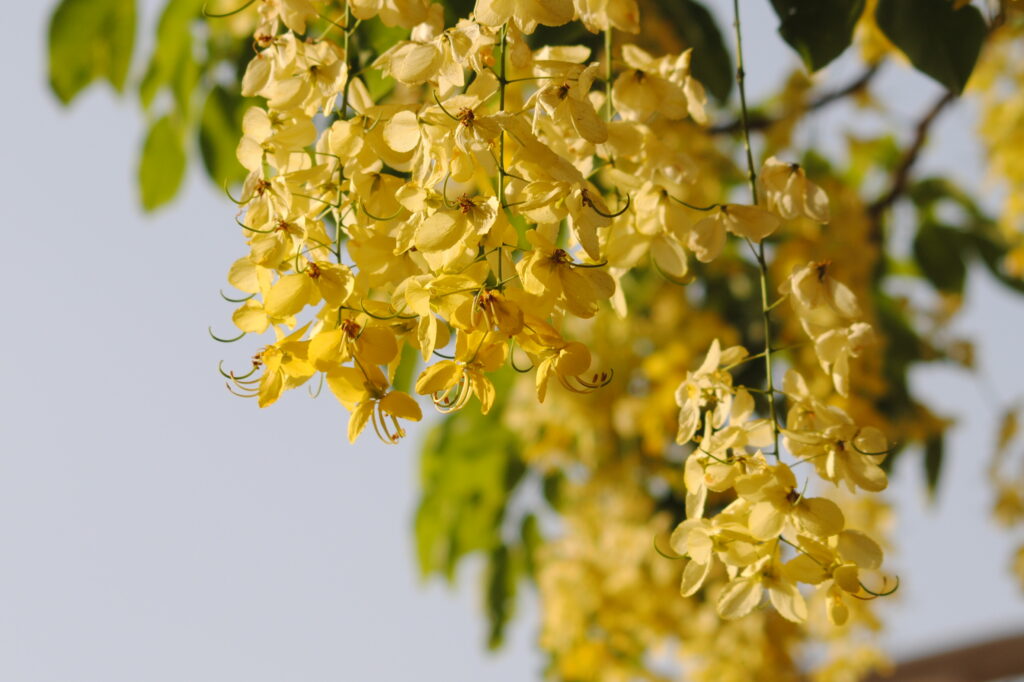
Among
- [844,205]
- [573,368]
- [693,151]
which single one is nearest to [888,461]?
[844,205]

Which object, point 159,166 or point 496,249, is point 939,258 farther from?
point 496,249

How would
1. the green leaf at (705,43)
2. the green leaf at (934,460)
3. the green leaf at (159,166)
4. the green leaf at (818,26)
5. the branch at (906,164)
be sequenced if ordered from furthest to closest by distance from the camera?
1. the green leaf at (934,460)
2. the branch at (906,164)
3. the green leaf at (159,166)
4. the green leaf at (705,43)
5. the green leaf at (818,26)

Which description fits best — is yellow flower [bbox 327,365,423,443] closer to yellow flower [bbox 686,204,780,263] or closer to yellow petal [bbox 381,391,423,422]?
yellow petal [bbox 381,391,423,422]

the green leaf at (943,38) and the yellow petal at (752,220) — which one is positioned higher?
the yellow petal at (752,220)

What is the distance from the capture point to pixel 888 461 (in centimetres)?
180

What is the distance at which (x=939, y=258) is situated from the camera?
207 centimetres

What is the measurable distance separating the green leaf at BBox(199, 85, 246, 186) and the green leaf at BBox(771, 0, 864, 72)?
0.73m

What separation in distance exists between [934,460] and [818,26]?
1413mm

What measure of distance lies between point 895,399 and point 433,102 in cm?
161

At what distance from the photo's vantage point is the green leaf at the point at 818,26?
2.48 ft

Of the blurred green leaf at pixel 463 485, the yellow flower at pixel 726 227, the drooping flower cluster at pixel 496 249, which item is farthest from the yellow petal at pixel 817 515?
the blurred green leaf at pixel 463 485

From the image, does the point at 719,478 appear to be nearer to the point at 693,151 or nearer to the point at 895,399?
the point at 693,151

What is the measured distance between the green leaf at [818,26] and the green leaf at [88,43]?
89cm

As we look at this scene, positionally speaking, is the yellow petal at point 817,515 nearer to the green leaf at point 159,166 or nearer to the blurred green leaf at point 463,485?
the green leaf at point 159,166
